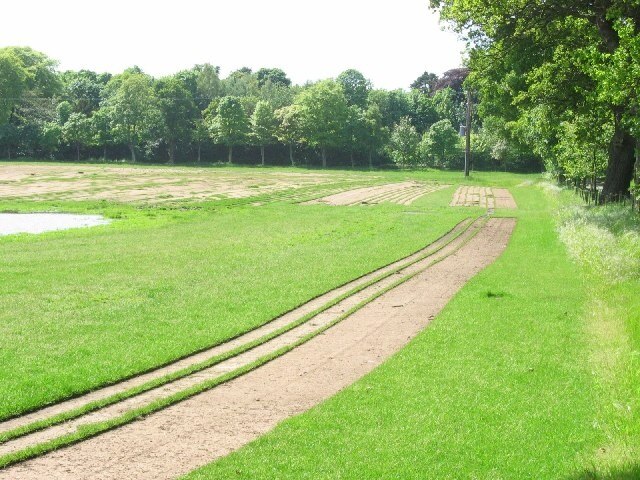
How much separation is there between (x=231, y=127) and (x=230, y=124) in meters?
0.45

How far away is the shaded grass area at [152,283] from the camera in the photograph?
12164mm

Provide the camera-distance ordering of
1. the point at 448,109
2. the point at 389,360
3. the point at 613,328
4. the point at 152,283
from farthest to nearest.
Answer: the point at 448,109
the point at 152,283
the point at 613,328
the point at 389,360

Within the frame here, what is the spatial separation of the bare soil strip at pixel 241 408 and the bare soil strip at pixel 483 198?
→ 96.7 ft

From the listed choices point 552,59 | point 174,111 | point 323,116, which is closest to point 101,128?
point 174,111

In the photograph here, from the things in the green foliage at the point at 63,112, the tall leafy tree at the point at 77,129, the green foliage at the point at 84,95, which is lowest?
the tall leafy tree at the point at 77,129

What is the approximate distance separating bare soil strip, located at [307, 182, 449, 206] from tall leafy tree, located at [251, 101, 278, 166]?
4208 centimetres

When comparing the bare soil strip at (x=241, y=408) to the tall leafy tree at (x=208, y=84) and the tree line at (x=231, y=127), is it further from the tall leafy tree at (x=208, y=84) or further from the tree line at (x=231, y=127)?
the tall leafy tree at (x=208, y=84)

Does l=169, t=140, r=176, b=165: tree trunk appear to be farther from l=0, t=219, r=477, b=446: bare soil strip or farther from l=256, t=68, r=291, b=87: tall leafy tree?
l=0, t=219, r=477, b=446: bare soil strip

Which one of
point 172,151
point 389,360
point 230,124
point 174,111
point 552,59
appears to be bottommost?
point 389,360

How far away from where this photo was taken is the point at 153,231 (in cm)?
2986

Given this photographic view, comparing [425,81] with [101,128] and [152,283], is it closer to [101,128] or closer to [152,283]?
[101,128]

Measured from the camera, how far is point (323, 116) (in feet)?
329

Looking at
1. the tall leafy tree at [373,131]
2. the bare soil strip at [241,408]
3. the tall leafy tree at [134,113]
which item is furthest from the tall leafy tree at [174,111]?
the bare soil strip at [241,408]

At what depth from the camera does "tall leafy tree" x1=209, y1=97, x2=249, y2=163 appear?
339 feet
